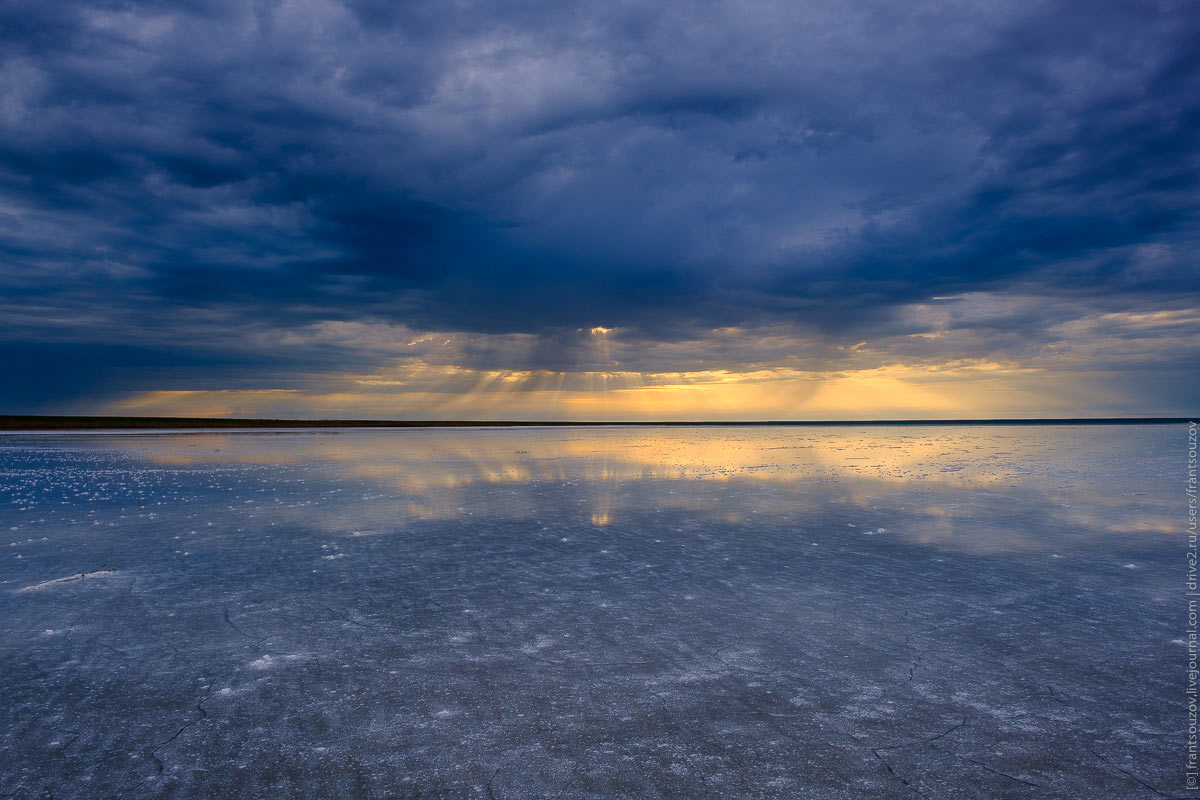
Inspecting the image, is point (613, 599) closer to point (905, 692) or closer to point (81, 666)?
point (905, 692)

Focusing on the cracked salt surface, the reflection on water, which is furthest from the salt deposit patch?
the reflection on water

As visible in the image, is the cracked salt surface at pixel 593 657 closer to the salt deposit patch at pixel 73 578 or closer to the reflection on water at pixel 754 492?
the salt deposit patch at pixel 73 578

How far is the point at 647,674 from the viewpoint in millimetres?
4430

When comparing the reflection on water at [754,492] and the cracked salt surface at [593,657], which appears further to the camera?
the reflection on water at [754,492]

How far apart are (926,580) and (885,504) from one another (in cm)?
612

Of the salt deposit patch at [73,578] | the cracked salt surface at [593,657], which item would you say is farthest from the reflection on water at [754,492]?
the salt deposit patch at [73,578]

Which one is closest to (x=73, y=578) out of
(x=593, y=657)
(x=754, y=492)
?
(x=593, y=657)

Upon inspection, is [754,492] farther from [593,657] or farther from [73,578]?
[73,578]

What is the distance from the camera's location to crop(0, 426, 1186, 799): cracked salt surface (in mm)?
3252

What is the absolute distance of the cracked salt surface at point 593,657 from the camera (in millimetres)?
3252

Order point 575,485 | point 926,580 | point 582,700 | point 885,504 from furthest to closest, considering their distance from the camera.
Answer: point 575,485
point 885,504
point 926,580
point 582,700

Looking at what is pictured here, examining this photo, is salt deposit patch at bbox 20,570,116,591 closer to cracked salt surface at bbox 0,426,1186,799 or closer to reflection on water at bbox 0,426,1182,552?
cracked salt surface at bbox 0,426,1186,799

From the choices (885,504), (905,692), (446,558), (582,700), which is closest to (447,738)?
(582,700)

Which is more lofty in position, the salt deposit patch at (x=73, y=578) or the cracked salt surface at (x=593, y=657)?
the cracked salt surface at (x=593, y=657)
